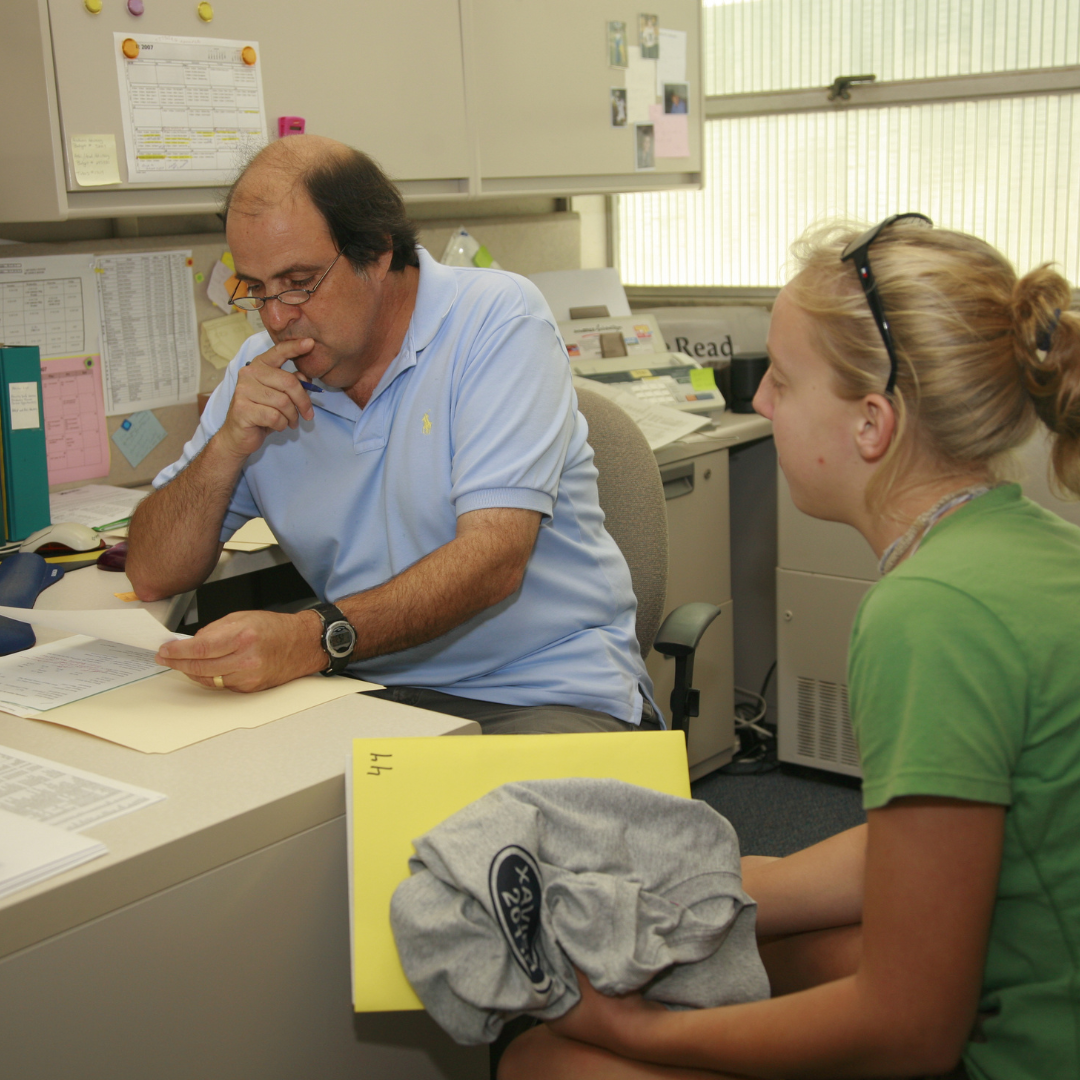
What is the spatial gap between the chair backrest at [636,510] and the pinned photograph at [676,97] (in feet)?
3.73

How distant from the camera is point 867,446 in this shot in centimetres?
88

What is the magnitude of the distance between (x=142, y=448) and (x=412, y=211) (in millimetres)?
779

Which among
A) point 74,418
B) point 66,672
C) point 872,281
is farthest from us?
point 74,418

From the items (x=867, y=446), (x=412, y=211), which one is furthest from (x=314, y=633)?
(x=412, y=211)

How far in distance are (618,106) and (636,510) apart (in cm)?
112

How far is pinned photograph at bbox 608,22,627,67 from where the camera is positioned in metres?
2.26

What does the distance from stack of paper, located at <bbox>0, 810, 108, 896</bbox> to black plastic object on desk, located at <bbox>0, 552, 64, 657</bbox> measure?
44 cm

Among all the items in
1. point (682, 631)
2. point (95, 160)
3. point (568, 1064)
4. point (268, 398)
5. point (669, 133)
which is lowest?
point (568, 1064)

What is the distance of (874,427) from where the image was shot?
88 cm

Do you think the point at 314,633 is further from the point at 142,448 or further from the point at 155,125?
the point at 142,448

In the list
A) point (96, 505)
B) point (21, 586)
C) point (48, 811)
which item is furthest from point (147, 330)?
point (48, 811)

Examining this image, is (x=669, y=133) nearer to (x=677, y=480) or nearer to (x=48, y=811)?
(x=677, y=480)

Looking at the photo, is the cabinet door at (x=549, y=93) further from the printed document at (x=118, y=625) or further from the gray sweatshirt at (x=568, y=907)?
the gray sweatshirt at (x=568, y=907)

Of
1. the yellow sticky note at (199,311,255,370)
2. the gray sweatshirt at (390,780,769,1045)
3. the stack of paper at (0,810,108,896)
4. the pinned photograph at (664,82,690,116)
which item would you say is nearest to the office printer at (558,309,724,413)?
the pinned photograph at (664,82,690,116)
